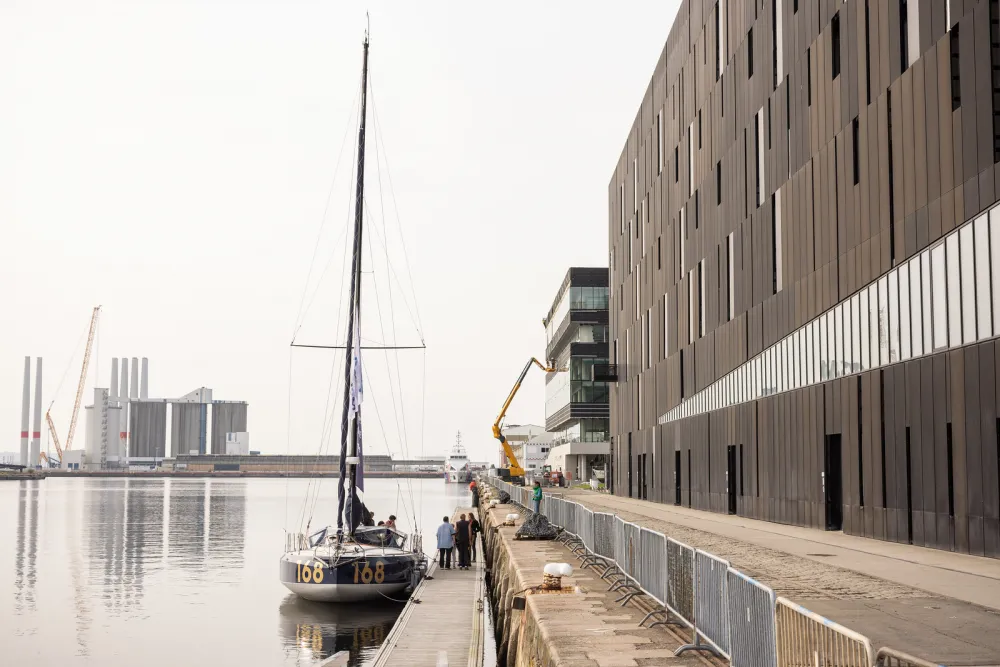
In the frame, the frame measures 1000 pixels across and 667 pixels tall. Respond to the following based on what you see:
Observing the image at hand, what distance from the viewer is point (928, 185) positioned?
83.4 ft

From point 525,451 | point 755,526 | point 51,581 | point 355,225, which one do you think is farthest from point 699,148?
point 525,451

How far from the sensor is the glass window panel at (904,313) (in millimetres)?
26531

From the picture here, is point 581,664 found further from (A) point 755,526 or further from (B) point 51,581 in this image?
(B) point 51,581

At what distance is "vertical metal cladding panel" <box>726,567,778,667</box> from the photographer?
936 cm

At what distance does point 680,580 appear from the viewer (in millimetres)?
13883

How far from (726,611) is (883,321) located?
19337mm

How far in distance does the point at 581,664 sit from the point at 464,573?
23.6 metres

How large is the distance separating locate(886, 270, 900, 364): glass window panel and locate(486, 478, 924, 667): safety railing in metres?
11.2

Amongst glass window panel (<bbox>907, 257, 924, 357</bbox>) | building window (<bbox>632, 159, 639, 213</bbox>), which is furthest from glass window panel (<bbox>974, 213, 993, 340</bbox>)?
building window (<bbox>632, 159, 639, 213</bbox>)

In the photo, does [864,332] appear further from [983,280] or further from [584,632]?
[584,632]

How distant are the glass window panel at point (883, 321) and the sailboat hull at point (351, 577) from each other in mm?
17313

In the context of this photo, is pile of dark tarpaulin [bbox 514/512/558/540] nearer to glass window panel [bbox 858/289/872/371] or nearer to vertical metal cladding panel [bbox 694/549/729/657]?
glass window panel [bbox 858/289/872/371]

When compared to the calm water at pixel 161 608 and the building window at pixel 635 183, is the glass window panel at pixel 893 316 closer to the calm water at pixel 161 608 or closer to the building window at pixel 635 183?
the calm water at pixel 161 608

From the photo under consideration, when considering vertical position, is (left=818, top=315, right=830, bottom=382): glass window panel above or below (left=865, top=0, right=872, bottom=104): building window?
below
